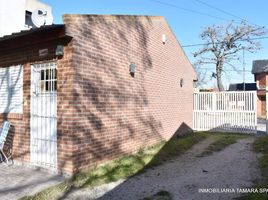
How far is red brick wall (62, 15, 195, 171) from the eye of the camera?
698 centimetres

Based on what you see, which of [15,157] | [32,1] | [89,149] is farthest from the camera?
[32,1]

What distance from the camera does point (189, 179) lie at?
688cm

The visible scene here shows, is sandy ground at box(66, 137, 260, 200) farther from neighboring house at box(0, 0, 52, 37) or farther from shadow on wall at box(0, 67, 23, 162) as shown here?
neighboring house at box(0, 0, 52, 37)

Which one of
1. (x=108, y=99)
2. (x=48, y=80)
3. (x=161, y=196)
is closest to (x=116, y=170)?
(x=108, y=99)

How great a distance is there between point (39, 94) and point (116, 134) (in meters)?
2.26

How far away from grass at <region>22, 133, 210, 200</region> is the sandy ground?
238 millimetres

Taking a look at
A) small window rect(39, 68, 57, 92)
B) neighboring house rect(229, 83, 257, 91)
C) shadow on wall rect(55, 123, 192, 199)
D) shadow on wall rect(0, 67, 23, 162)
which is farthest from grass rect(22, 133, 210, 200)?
neighboring house rect(229, 83, 257, 91)

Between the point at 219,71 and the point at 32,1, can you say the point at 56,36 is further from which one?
the point at 219,71

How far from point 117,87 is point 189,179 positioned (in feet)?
10.2

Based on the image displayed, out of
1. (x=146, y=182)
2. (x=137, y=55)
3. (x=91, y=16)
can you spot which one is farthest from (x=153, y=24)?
(x=146, y=182)

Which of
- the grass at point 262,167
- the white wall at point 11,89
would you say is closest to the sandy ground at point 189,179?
the grass at point 262,167

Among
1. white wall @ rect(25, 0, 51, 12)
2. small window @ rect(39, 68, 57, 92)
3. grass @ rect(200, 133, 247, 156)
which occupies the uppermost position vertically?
white wall @ rect(25, 0, 51, 12)

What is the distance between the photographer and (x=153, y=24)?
36.7ft

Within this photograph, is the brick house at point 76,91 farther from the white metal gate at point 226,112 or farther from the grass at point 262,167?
the white metal gate at point 226,112
